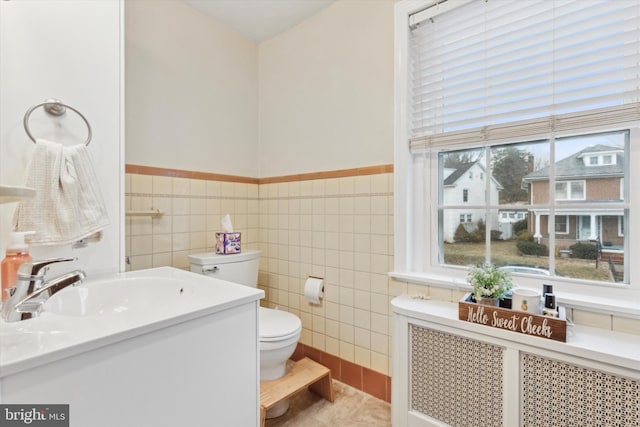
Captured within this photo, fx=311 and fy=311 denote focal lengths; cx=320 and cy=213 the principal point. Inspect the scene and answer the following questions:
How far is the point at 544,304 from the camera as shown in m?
1.16

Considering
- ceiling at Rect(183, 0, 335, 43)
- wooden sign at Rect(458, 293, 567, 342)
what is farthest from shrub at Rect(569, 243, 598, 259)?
ceiling at Rect(183, 0, 335, 43)

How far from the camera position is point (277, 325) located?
165cm

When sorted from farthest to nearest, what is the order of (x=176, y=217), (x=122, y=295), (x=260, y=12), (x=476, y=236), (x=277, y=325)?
1. (x=260, y=12)
2. (x=176, y=217)
3. (x=277, y=325)
4. (x=476, y=236)
5. (x=122, y=295)

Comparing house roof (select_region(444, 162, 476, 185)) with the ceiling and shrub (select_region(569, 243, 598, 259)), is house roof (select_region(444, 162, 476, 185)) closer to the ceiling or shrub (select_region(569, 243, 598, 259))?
shrub (select_region(569, 243, 598, 259))

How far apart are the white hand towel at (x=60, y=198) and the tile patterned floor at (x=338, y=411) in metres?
1.27

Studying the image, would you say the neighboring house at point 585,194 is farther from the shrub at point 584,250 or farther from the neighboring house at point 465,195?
the neighboring house at point 465,195

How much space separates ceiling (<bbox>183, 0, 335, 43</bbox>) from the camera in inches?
75.2

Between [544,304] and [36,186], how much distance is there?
6.05ft

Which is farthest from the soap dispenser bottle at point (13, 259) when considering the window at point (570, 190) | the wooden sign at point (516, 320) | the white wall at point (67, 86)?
the window at point (570, 190)

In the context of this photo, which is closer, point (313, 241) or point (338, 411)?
point (338, 411)

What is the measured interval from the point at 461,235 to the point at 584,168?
1.84 feet

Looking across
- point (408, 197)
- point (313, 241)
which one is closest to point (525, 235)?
point (408, 197)

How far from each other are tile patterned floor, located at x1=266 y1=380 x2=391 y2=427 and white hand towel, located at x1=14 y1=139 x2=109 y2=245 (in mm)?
1274

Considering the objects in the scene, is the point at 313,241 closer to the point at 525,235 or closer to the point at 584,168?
the point at 525,235
